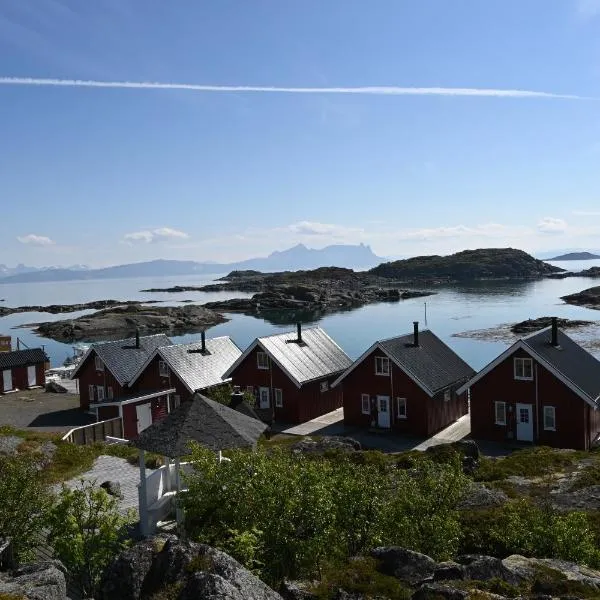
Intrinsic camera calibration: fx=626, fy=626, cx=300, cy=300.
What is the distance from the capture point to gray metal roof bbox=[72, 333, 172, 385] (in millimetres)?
45438

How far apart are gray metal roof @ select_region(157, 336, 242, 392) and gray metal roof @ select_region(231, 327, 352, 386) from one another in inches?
84.3

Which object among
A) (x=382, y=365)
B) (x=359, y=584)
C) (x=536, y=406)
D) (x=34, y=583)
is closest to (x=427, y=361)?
(x=382, y=365)

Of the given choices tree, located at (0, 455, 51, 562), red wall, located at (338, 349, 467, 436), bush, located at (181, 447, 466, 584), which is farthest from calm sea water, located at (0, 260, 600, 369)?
tree, located at (0, 455, 51, 562)

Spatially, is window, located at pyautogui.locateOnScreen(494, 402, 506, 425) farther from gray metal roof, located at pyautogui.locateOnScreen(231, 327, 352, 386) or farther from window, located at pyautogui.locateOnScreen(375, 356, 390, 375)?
gray metal roof, located at pyautogui.locateOnScreen(231, 327, 352, 386)

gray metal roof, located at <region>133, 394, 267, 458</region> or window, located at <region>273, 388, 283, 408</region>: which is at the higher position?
gray metal roof, located at <region>133, 394, 267, 458</region>

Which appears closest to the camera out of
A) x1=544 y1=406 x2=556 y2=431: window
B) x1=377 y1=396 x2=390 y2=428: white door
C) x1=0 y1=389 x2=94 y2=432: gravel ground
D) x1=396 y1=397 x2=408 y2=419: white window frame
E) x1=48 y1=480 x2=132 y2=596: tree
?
x1=48 y1=480 x2=132 y2=596: tree

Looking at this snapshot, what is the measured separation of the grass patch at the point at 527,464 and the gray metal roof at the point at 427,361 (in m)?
8.67

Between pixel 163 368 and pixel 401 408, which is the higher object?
pixel 163 368

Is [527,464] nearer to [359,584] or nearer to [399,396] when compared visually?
[399,396]

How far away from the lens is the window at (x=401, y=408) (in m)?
38.0

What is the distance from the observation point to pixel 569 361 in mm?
35625

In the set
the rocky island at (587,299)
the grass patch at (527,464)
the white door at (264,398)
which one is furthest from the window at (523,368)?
the rocky island at (587,299)

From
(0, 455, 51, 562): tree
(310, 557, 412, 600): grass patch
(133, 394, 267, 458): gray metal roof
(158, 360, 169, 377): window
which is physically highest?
(133, 394, 267, 458): gray metal roof

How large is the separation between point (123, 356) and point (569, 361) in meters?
30.7
